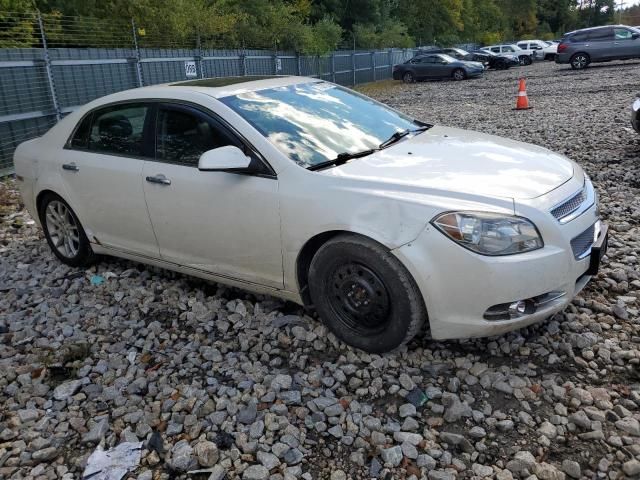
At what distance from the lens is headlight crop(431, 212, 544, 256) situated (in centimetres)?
287

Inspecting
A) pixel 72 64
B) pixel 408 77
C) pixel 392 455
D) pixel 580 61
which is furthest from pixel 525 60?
pixel 392 455

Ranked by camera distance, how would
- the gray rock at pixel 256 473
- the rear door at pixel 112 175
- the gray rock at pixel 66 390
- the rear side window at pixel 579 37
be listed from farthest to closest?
the rear side window at pixel 579 37 → the rear door at pixel 112 175 → the gray rock at pixel 66 390 → the gray rock at pixel 256 473

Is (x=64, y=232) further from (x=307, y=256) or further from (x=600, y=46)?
(x=600, y=46)

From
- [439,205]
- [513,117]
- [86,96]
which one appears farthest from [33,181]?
[513,117]

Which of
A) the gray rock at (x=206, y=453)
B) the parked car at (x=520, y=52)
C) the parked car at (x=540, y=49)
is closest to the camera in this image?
the gray rock at (x=206, y=453)

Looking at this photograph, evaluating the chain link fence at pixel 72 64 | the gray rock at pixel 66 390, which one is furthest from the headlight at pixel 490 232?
the chain link fence at pixel 72 64

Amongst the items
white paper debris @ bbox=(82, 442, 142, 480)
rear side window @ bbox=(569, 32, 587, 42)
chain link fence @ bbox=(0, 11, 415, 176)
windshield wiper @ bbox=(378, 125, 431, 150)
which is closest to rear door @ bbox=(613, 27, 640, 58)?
rear side window @ bbox=(569, 32, 587, 42)

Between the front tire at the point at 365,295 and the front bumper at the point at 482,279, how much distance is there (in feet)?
0.33

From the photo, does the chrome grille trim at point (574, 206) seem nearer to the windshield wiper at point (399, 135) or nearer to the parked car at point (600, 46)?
the windshield wiper at point (399, 135)

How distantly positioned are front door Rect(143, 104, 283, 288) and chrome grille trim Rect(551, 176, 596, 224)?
1.60 metres

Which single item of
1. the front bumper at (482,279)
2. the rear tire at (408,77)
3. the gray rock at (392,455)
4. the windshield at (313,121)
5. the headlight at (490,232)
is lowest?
the rear tire at (408,77)

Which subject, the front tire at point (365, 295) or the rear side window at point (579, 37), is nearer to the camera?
the front tire at point (365, 295)

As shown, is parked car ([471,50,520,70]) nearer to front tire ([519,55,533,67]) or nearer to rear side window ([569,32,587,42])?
front tire ([519,55,533,67])

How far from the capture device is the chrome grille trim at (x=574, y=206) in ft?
9.95
